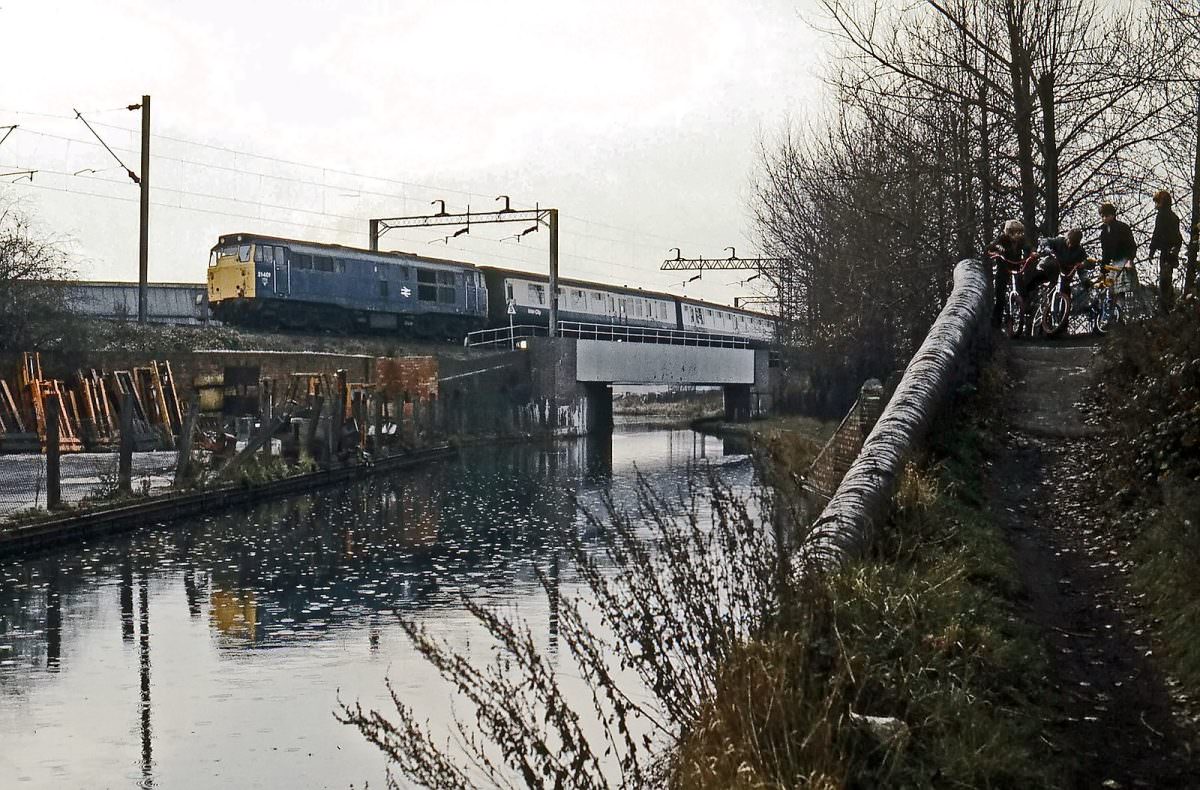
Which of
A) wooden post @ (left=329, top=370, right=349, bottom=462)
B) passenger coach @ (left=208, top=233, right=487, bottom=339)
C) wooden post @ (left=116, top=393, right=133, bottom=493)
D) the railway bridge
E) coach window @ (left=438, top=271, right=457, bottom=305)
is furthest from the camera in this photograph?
the railway bridge

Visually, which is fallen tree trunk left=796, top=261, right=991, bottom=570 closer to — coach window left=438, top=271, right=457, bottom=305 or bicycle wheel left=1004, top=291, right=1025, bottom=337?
bicycle wheel left=1004, top=291, right=1025, bottom=337

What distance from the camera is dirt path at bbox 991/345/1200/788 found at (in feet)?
17.2

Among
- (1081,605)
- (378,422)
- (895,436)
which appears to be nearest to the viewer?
(1081,605)

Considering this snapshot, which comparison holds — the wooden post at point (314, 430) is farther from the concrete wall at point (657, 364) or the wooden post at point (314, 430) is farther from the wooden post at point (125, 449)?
the concrete wall at point (657, 364)

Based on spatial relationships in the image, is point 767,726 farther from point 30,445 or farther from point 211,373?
point 211,373

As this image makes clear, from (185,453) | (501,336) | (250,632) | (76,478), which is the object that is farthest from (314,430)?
(501,336)

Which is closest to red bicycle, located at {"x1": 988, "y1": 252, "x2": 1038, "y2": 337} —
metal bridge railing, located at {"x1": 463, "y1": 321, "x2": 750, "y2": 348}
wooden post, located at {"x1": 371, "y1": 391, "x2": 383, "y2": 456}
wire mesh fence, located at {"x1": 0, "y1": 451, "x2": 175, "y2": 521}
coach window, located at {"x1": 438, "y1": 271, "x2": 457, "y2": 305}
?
wire mesh fence, located at {"x1": 0, "y1": 451, "x2": 175, "y2": 521}

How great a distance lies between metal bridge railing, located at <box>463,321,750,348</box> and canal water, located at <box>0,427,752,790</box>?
27.1m

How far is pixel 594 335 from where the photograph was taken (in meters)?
55.8

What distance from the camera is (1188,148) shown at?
2270cm

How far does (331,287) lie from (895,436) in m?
37.0

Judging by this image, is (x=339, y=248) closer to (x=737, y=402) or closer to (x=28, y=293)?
(x=28, y=293)

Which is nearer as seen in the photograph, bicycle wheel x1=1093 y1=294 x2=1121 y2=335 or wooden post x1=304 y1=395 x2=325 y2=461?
bicycle wheel x1=1093 y1=294 x2=1121 y2=335

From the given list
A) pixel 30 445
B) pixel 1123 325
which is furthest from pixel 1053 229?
pixel 30 445
